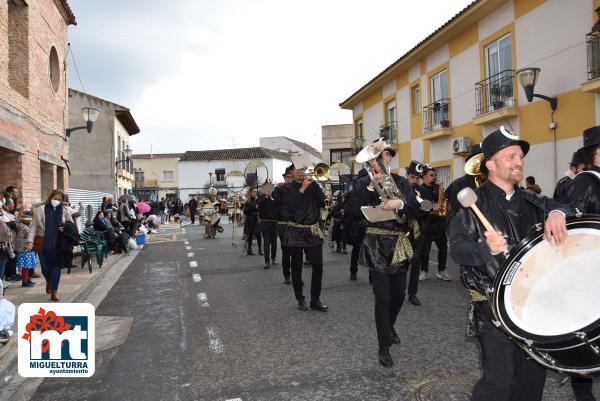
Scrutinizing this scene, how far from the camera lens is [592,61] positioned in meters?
11.0

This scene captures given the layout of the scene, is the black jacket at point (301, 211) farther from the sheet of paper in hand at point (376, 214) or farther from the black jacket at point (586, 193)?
the black jacket at point (586, 193)

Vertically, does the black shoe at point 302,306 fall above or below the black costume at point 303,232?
below

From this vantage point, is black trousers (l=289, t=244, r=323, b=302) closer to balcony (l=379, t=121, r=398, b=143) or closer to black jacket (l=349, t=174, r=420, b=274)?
black jacket (l=349, t=174, r=420, b=274)

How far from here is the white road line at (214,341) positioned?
16.5ft

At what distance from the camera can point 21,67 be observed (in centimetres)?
1318

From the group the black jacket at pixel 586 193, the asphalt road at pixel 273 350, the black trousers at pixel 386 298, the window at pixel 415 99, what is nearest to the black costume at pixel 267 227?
the asphalt road at pixel 273 350

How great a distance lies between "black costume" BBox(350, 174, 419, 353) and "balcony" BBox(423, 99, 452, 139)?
12934 mm

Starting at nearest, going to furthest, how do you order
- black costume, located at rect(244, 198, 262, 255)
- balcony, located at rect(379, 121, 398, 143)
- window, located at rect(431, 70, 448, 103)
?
black costume, located at rect(244, 198, 262, 255), window, located at rect(431, 70, 448, 103), balcony, located at rect(379, 121, 398, 143)

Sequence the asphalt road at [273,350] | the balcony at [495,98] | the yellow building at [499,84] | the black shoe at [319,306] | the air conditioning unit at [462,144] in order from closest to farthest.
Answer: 1. the asphalt road at [273,350]
2. the black shoe at [319,306]
3. the yellow building at [499,84]
4. the balcony at [495,98]
5. the air conditioning unit at [462,144]

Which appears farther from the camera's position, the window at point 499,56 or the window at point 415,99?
the window at point 415,99

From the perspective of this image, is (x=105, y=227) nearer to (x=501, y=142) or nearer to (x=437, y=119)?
(x=437, y=119)

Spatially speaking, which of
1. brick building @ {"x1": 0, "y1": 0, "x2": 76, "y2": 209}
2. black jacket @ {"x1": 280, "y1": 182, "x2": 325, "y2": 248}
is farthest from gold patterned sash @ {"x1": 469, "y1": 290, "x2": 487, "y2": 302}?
brick building @ {"x1": 0, "y1": 0, "x2": 76, "y2": 209}

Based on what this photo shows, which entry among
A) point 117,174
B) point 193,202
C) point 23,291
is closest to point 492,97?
point 23,291

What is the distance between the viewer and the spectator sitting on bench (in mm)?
13297
